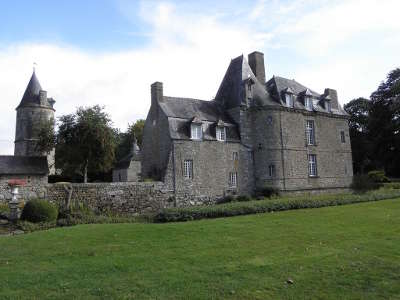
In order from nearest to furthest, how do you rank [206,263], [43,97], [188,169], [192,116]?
[206,263], [188,169], [192,116], [43,97]

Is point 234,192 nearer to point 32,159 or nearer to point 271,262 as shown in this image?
point 32,159

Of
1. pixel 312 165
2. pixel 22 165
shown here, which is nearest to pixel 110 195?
pixel 22 165

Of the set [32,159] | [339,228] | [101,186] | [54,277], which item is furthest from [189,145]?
[54,277]

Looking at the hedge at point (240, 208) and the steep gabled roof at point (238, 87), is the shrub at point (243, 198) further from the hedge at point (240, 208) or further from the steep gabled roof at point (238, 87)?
the steep gabled roof at point (238, 87)

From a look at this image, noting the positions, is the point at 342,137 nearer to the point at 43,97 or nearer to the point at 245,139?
the point at 245,139

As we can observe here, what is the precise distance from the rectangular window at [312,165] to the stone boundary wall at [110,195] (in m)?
12.5

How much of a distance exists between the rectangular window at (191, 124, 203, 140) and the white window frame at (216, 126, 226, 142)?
4.69ft

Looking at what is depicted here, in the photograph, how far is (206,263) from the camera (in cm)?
813

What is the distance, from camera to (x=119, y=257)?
8750mm

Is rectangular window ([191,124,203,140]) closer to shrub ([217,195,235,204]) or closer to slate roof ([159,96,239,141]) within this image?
slate roof ([159,96,239,141])

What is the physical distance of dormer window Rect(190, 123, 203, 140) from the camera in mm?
25397

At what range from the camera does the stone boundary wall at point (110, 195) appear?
61.7ft

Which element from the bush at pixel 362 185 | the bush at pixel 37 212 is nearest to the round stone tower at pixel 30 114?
the bush at pixel 37 212

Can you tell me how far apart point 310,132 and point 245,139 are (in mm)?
6549
